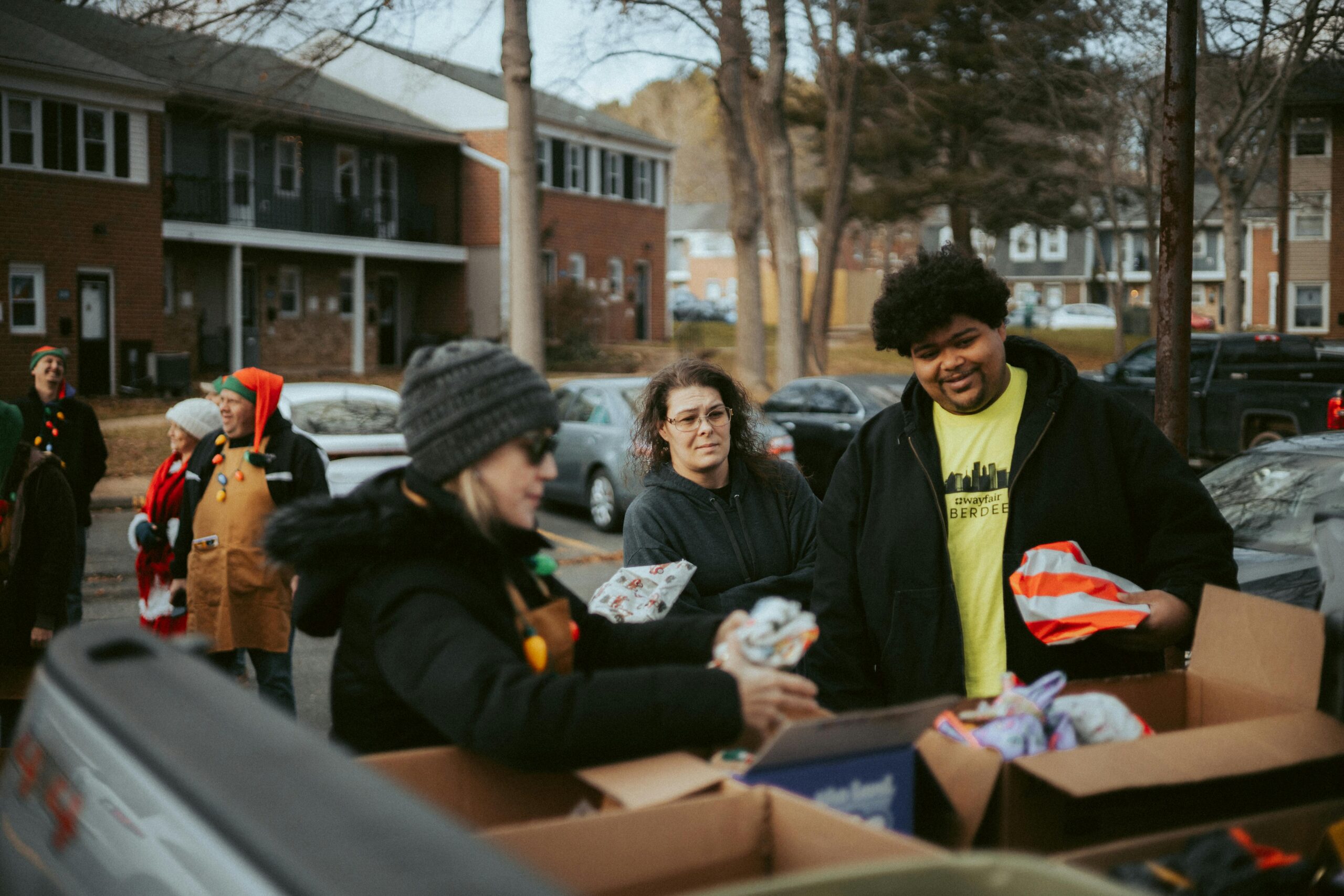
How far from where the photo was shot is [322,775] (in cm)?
136

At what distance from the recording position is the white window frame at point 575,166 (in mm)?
38719

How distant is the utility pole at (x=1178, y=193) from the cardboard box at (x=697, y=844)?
4.41 metres

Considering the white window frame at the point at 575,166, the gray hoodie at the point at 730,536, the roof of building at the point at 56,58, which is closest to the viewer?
the gray hoodie at the point at 730,536

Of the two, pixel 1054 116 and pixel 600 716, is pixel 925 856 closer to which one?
pixel 600 716

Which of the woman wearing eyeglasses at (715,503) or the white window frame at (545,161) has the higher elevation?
the white window frame at (545,161)

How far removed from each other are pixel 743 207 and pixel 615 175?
61.8 ft

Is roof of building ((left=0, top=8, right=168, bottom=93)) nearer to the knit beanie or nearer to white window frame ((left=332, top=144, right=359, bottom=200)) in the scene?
white window frame ((left=332, top=144, right=359, bottom=200))

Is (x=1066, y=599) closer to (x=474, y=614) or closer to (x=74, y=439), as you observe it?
(x=474, y=614)

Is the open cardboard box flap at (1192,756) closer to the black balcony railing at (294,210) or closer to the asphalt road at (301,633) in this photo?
the asphalt road at (301,633)

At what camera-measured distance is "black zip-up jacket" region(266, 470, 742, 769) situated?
186 centimetres

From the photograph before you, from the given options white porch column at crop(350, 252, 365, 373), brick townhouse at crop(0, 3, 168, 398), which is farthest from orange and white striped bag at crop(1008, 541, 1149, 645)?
white porch column at crop(350, 252, 365, 373)

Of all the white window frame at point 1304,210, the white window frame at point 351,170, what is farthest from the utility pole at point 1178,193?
the white window frame at point 1304,210

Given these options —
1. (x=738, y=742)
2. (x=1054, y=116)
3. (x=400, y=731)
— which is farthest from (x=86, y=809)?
(x=1054, y=116)

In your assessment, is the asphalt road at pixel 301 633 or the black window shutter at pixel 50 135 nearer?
the asphalt road at pixel 301 633
